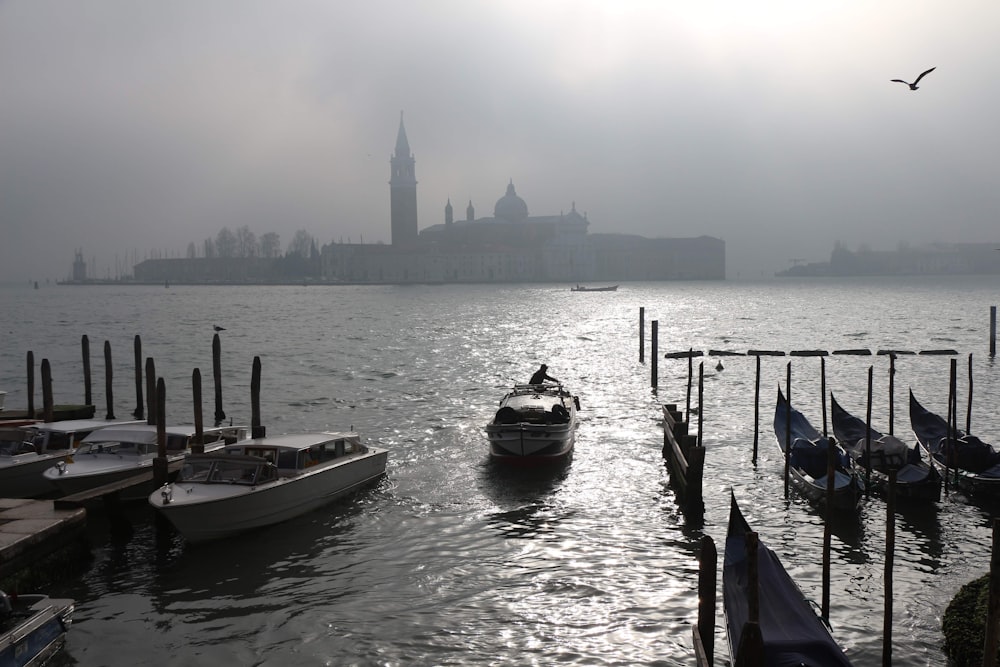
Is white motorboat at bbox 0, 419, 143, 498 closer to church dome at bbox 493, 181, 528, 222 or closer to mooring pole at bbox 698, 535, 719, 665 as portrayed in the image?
mooring pole at bbox 698, 535, 719, 665

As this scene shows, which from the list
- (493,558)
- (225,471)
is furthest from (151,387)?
(493,558)

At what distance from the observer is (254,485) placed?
38.5 ft

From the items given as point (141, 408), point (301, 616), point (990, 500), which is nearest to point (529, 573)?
point (301, 616)

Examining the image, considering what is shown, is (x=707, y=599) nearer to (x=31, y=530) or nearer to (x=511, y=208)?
(x=31, y=530)

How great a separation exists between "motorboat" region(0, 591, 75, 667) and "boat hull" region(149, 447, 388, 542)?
8.52 ft

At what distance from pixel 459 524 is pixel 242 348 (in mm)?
33085

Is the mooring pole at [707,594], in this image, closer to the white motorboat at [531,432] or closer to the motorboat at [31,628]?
the motorboat at [31,628]

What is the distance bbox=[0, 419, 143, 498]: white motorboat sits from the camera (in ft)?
42.4

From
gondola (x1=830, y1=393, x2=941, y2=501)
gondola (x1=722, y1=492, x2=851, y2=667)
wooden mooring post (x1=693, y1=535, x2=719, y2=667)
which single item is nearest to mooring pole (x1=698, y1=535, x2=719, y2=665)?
wooden mooring post (x1=693, y1=535, x2=719, y2=667)

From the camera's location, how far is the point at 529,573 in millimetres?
10539

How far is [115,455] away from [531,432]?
21.7 ft

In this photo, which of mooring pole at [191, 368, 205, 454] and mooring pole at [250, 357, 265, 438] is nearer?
mooring pole at [191, 368, 205, 454]

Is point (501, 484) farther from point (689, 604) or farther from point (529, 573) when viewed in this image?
point (689, 604)

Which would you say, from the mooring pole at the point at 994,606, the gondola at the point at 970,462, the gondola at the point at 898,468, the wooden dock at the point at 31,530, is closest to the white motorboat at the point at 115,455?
the wooden dock at the point at 31,530
